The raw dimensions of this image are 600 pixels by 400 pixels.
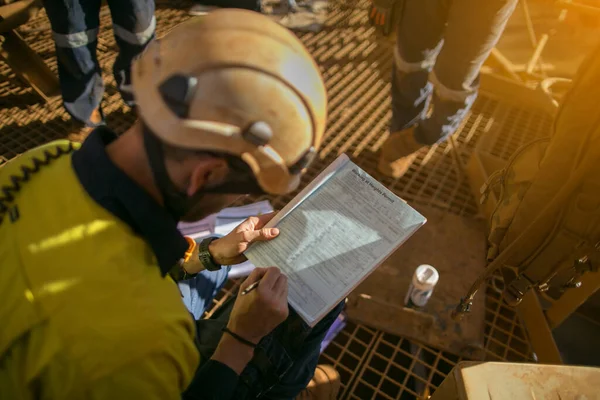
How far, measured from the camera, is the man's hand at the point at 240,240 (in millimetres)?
1334

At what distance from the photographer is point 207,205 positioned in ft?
3.41

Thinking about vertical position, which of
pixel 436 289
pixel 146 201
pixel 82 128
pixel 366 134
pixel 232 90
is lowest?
pixel 436 289

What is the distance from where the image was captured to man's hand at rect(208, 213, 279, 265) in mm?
1334

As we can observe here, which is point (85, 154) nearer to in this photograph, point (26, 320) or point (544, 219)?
point (26, 320)

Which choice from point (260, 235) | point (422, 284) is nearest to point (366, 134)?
point (422, 284)

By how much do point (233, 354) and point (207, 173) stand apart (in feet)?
1.61

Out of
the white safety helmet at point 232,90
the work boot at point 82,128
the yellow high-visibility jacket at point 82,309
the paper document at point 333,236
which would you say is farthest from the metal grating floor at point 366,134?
the white safety helmet at point 232,90

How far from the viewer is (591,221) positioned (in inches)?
49.8

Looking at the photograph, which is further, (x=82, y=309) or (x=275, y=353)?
(x=275, y=353)

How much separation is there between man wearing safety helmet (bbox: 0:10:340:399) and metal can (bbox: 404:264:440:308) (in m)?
0.93

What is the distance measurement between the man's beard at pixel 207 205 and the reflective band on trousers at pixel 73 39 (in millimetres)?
1493

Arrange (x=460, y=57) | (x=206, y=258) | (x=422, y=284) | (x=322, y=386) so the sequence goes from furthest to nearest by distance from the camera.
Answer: (x=460, y=57) → (x=422, y=284) → (x=322, y=386) → (x=206, y=258)

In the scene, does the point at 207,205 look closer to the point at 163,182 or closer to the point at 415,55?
the point at 163,182

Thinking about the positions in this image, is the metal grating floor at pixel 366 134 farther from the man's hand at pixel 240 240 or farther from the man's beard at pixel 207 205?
the man's beard at pixel 207 205
